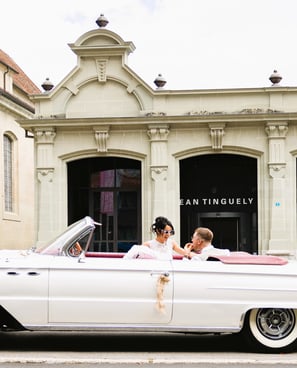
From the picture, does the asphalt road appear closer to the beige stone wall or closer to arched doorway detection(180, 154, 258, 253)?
arched doorway detection(180, 154, 258, 253)

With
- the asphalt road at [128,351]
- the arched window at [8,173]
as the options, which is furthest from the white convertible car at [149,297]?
the arched window at [8,173]

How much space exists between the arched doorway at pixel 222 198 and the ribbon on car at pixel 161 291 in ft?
40.4

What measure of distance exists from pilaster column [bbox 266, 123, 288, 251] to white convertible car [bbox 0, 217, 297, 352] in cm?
1093

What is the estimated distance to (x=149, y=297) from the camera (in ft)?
26.5

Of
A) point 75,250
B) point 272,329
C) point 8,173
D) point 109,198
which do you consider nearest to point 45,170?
point 109,198

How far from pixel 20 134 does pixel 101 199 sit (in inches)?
441

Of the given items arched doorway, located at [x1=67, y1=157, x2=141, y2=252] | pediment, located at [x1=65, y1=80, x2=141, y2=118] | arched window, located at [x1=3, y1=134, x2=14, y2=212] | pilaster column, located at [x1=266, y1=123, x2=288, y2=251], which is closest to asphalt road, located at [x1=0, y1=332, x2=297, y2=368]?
pilaster column, located at [x1=266, y1=123, x2=288, y2=251]

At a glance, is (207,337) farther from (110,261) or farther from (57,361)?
(57,361)

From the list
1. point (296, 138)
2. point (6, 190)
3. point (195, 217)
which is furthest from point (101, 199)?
point (6, 190)

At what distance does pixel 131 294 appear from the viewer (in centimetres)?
808

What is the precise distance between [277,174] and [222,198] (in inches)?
73.4

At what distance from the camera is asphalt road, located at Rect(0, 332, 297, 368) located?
743 cm

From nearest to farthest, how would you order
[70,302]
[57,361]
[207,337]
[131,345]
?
[57,361], [70,302], [131,345], [207,337]

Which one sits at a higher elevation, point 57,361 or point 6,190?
point 6,190
